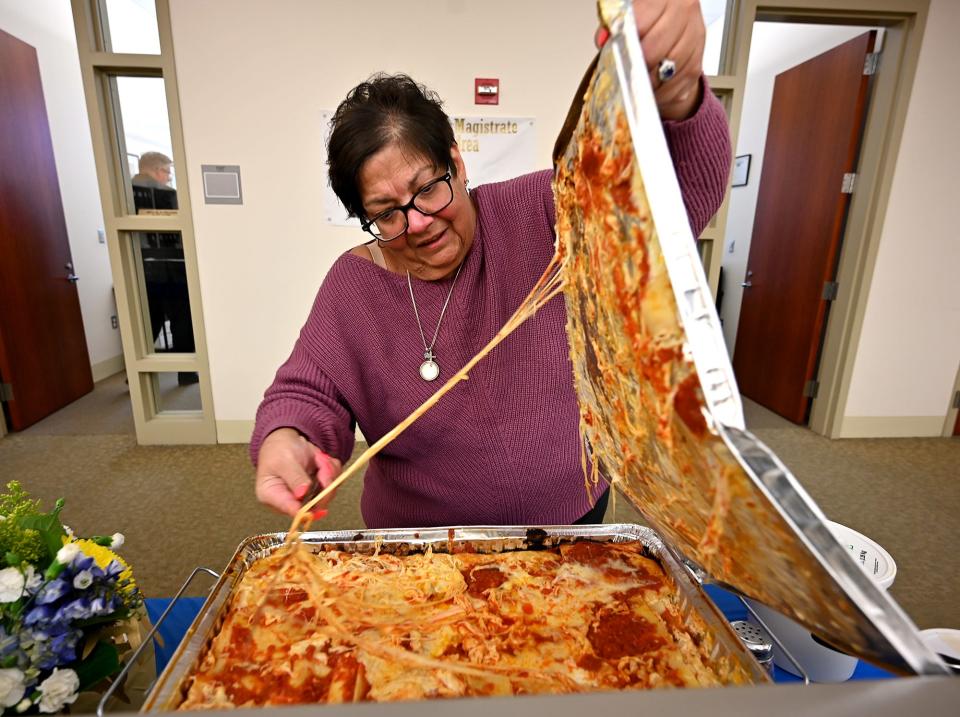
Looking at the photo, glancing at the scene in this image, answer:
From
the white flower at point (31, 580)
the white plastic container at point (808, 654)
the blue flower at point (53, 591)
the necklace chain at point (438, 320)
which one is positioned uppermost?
the necklace chain at point (438, 320)

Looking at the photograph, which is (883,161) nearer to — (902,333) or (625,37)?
(902,333)

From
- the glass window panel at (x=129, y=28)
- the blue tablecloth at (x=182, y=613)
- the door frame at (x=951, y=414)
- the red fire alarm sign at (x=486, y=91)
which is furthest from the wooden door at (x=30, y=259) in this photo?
the door frame at (x=951, y=414)

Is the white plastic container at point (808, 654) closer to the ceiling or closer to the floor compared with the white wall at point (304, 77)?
closer to the floor

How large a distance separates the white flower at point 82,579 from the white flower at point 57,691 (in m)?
0.10

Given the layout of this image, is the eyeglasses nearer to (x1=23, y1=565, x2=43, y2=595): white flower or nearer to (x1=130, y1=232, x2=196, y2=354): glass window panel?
(x1=23, y1=565, x2=43, y2=595): white flower

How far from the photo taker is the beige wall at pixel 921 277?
283cm

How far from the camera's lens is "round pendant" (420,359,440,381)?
1.02 m

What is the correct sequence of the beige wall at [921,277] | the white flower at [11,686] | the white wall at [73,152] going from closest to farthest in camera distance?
the white flower at [11,686], the beige wall at [921,277], the white wall at [73,152]

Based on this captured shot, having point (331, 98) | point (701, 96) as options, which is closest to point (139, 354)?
point (331, 98)

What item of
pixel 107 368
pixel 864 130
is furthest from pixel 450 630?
pixel 107 368

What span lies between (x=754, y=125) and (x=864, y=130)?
126 cm

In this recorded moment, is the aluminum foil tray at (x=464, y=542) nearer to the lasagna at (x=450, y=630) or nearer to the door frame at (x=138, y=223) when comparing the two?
the lasagna at (x=450, y=630)

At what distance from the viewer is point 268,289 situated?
2986mm

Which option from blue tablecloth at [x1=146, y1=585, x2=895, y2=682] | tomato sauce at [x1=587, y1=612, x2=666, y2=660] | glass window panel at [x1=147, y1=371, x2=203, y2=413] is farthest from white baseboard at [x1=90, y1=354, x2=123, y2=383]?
tomato sauce at [x1=587, y1=612, x2=666, y2=660]
